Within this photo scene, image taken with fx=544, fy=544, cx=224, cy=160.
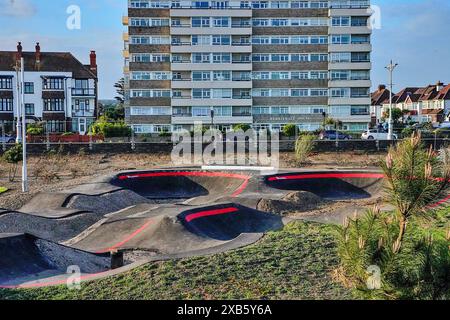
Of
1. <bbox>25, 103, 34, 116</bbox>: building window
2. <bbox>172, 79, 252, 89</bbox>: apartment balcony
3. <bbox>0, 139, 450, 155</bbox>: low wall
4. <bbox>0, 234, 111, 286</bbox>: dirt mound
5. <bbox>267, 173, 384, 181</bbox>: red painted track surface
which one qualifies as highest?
<bbox>172, 79, 252, 89</bbox>: apartment balcony

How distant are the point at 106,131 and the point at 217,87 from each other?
20550mm

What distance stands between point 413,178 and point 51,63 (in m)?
65.9

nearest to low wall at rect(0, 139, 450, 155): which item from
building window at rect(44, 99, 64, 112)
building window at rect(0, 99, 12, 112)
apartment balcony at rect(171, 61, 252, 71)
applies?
apartment balcony at rect(171, 61, 252, 71)

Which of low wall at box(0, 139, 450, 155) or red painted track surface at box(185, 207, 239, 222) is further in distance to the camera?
low wall at box(0, 139, 450, 155)

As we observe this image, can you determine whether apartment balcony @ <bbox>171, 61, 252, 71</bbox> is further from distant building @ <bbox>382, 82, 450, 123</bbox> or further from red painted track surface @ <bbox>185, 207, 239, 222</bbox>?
red painted track surface @ <bbox>185, 207, 239, 222</bbox>

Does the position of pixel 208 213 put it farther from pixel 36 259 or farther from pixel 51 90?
pixel 51 90

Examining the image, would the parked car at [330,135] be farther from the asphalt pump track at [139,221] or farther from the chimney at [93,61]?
the chimney at [93,61]

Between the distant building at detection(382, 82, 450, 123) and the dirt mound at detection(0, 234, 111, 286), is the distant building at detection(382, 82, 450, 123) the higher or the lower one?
the higher one

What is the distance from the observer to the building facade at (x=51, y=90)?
6450cm

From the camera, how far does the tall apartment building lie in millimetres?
65938

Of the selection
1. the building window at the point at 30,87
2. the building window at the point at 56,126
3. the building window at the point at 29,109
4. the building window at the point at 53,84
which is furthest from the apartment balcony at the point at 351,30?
the building window at the point at 29,109

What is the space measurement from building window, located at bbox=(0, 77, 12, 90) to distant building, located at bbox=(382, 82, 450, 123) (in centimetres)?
6061

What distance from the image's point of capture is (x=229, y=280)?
989 cm
